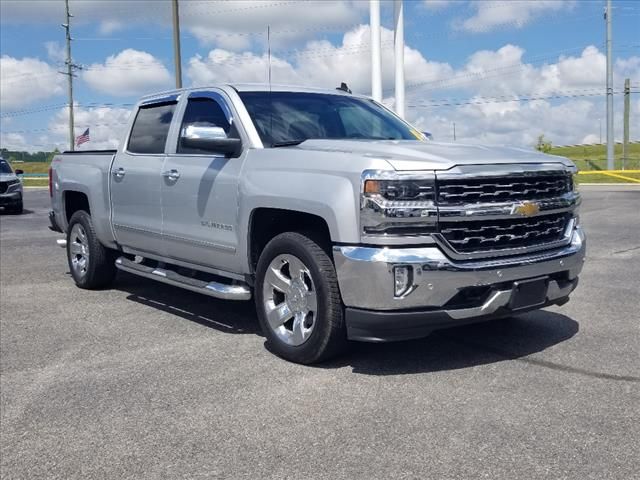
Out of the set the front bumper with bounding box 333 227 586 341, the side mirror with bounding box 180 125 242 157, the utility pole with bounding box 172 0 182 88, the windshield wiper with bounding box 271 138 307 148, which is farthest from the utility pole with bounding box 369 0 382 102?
the front bumper with bounding box 333 227 586 341

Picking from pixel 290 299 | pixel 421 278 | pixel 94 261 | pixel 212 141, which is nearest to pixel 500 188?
pixel 421 278

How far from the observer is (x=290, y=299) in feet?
15.9

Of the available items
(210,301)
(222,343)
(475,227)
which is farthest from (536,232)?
(210,301)

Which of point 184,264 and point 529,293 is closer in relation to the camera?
point 529,293

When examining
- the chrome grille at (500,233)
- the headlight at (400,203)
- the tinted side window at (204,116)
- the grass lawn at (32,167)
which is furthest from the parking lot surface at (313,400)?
the grass lawn at (32,167)

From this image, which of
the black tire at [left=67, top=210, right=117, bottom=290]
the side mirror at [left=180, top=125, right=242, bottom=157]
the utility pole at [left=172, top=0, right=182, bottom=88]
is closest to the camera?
the side mirror at [left=180, top=125, right=242, bottom=157]

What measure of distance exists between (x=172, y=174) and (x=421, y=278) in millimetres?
2734

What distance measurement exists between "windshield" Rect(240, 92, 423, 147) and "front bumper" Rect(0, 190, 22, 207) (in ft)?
53.2

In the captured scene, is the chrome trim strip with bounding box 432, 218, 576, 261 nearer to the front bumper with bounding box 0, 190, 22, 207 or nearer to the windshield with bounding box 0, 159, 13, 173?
the front bumper with bounding box 0, 190, 22, 207

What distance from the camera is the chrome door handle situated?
5.96 metres

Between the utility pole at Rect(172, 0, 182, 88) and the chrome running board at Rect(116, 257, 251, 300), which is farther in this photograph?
the utility pole at Rect(172, 0, 182, 88)

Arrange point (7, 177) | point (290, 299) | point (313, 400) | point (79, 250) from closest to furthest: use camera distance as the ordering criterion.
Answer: point (313, 400)
point (290, 299)
point (79, 250)
point (7, 177)

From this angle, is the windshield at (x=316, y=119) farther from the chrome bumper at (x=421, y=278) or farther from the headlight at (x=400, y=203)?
the chrome bumper at (x=421, y=278)

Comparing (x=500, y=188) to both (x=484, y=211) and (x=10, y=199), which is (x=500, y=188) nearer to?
(x=484, y=211)
